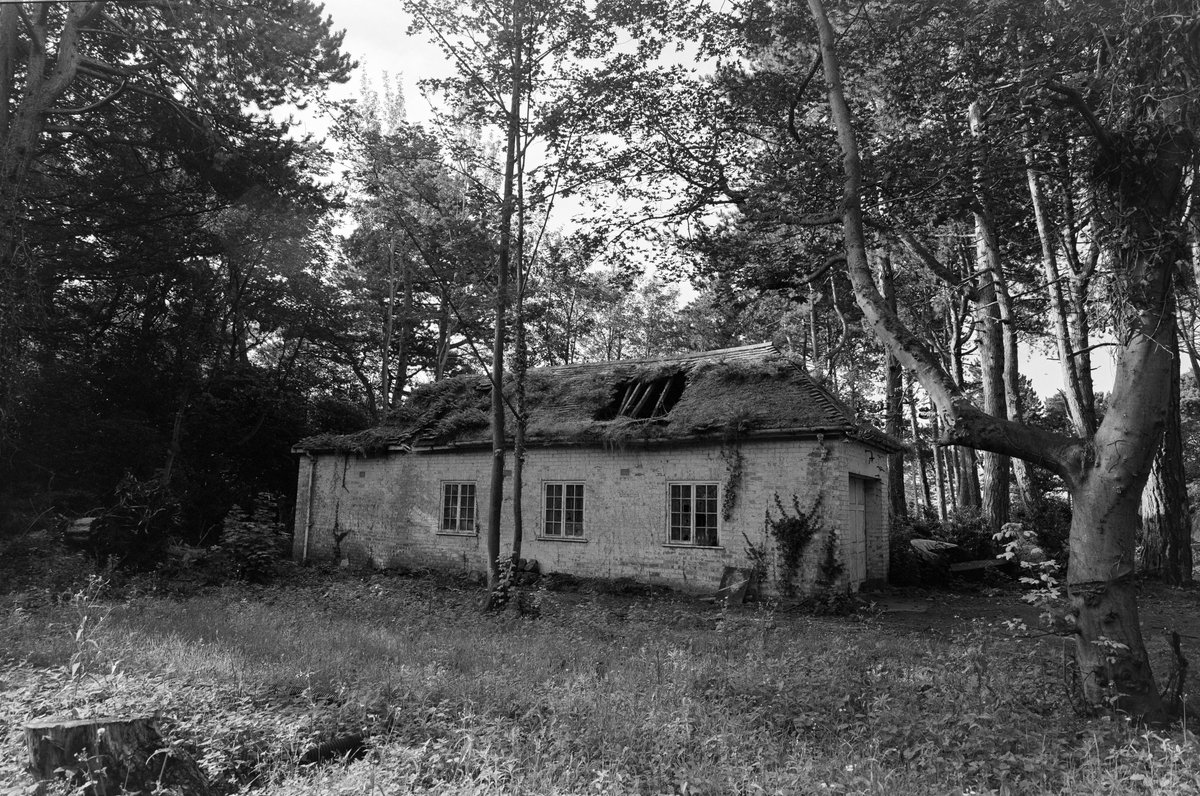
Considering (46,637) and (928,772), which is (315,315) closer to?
(46,637)

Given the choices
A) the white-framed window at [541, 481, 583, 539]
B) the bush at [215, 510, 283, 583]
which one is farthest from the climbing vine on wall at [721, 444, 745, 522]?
the bush at [215, 510, 283, 583]

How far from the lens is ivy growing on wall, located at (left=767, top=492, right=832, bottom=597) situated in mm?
13203

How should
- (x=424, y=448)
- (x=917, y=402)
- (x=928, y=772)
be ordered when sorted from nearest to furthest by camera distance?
1. (x=928, y=772)
2. (x=424, y=448)
3. (x=917, y=402)

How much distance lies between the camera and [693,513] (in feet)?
47.7

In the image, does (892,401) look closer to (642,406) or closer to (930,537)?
(930,537)

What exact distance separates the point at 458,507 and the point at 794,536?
27.0ft

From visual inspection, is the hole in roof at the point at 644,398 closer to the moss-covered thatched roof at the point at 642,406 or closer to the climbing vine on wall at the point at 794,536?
the moss-covered thatched roof at the point at 642,406

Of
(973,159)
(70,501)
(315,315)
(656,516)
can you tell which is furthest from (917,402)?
(70,501)

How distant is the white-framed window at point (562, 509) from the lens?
16000 mm

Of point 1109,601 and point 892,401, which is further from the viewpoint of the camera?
point 892,401

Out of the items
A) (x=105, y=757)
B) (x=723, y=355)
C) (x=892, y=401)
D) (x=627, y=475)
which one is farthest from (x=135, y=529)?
(x=892, y=401)

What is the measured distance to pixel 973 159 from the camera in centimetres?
835

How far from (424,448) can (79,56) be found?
10.6m

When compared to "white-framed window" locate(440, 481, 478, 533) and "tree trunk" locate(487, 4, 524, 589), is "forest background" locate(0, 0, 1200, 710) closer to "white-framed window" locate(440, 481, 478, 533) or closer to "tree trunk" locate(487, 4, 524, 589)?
"tree trunk" locate(487, 4, 524, 589)
